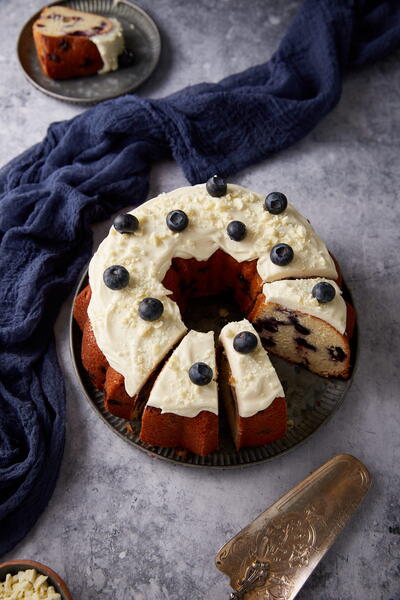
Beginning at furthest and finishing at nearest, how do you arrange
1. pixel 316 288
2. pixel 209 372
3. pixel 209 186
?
1. pixel 209 186
2. pixel 316 288
3. pixel 209 372

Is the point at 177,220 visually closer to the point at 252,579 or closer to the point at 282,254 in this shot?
the point at 282,254

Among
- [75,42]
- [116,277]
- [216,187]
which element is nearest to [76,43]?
[75,42]

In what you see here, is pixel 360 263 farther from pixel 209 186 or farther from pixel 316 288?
pixel 209 186

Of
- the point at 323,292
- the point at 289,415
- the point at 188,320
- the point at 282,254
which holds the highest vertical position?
the point at 282,254

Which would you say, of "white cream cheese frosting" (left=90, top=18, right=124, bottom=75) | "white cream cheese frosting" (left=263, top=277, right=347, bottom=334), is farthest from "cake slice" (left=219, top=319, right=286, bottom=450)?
"white cream cheese frosting" (left=90, top=18, right=124, bottom=75)

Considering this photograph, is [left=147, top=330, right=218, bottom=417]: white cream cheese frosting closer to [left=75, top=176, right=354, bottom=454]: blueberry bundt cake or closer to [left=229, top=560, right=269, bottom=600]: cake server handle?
[left=75, top=176, right=354, bottom=454]: blueberry bundt cake

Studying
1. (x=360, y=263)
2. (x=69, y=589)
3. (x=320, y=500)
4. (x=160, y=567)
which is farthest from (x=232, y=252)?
(x=69, y=589)
